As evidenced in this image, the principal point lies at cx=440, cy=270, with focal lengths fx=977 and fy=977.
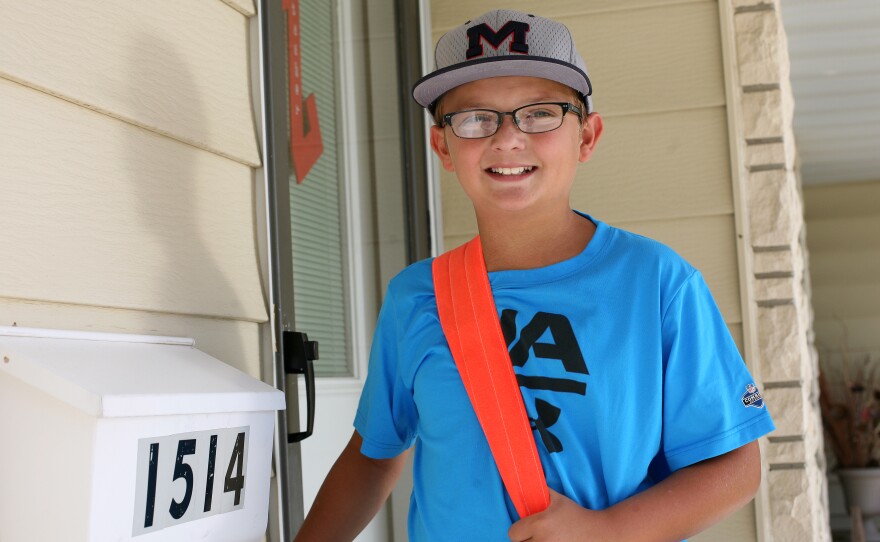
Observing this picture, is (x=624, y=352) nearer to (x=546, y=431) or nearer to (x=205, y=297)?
(x=546, y=431)

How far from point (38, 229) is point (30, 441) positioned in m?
0.24

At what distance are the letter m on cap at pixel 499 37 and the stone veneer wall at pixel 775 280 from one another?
142 cm

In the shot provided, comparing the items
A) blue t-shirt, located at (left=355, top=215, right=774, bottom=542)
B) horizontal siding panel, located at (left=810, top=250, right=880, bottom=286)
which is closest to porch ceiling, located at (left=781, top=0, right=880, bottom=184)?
horizontal siding panel, located at (left=810, top=250, right=880, bottom=286)

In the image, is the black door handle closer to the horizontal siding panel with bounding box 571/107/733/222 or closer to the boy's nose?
the boy's nose

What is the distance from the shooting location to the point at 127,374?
3.52ft

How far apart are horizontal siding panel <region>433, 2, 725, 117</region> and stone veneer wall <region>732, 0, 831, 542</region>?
8 centimetres

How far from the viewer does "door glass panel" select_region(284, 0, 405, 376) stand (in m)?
1.92

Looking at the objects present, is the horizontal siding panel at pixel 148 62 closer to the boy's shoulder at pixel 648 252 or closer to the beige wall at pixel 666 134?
the boy's shoulder at pixel 648 252

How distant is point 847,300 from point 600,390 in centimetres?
823

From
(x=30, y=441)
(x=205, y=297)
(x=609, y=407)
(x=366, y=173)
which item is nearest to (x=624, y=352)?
(x=609, y=407)

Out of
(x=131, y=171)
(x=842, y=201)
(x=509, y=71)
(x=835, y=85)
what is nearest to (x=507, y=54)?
(x=509, y=71)

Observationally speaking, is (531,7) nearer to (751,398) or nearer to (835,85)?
(751,398)

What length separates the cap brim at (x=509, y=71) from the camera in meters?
1.32

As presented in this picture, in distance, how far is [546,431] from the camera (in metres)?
1.26
